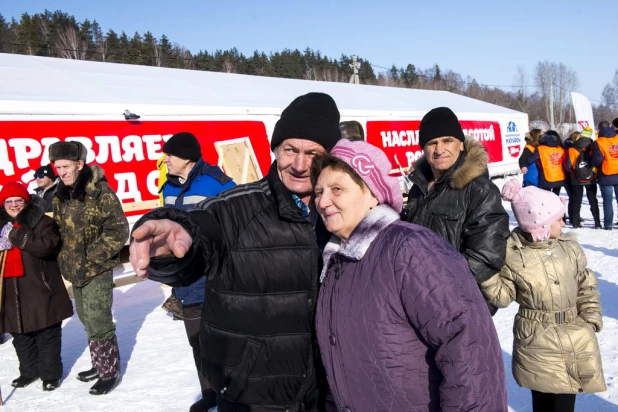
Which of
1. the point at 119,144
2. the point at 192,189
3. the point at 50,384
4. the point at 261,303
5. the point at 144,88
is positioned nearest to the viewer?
the point at 261,303

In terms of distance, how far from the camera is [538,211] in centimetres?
241

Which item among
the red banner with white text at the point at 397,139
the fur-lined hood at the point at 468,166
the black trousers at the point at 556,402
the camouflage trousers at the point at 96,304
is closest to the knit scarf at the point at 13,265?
the camouflage trousers at the point at 96,304

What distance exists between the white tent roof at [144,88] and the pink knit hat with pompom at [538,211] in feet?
23.1

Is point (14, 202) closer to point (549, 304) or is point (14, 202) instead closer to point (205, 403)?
point (205, 403)

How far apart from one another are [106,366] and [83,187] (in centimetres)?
150

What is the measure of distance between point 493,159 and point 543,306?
54.0 feet

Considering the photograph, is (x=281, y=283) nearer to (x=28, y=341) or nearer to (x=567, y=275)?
(x=567, y=275)

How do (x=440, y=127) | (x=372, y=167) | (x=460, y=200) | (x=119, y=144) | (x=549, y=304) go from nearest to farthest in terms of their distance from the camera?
(x=372, y=167), (x=549, y=304), (x=460, y=200), (x=440, y=127), (x=119, y=144)

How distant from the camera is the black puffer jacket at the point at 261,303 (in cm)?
166

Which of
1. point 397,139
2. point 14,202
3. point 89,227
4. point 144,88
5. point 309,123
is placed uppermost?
point 144,88

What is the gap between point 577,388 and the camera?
7.70 feet

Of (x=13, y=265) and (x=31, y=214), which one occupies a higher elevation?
(x=31, y=214)

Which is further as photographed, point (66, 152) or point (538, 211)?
point (66, 152)

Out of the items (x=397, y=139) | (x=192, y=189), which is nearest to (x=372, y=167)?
(x=192, y=189)
